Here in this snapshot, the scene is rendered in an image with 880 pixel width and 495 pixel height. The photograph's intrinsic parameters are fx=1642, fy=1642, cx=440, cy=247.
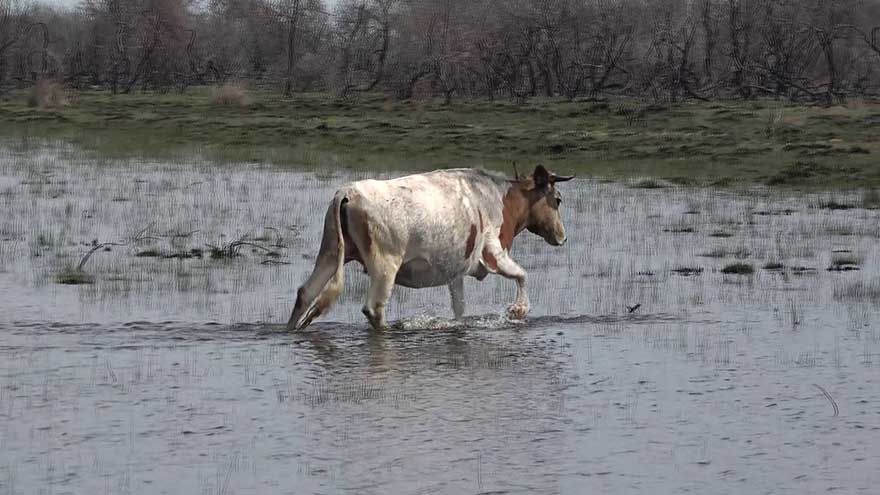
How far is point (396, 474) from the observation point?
7.46 meters

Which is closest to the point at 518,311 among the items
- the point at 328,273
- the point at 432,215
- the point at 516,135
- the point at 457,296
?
the point at 457,296

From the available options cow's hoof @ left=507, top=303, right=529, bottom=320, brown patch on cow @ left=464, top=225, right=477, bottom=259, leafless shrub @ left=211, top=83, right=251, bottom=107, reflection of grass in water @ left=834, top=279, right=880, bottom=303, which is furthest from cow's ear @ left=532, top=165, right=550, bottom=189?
leafless shrub @ left=211, top=83, right=251, bottom=107

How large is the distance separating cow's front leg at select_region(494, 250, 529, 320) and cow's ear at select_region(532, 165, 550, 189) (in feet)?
2.73

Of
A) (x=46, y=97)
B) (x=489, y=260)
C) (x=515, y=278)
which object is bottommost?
(x=515, y=278)

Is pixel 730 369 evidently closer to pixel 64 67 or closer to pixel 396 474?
pixel 396 474

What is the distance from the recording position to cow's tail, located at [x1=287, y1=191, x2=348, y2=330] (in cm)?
1109

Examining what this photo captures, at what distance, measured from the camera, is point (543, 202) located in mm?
13031

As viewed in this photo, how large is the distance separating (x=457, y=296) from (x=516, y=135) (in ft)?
62.1

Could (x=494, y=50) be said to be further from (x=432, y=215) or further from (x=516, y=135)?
(x=432, y=215)

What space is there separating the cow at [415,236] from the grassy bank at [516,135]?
11.9 meters

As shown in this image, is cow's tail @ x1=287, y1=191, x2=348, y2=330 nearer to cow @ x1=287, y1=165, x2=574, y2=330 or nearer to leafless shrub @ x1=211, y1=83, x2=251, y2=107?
cow @ x1=287, y1=165, x2=574, y2=330

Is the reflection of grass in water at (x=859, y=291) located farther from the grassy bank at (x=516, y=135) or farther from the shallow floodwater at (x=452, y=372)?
the grassy bank at (x=516, y=135)

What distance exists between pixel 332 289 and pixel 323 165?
16605 millimetres

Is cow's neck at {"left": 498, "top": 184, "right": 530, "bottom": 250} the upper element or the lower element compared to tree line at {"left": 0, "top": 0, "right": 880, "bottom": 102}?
lower
